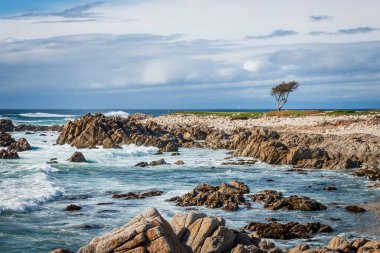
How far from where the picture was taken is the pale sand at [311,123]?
6948cm

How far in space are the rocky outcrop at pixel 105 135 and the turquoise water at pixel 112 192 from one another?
8.98 m

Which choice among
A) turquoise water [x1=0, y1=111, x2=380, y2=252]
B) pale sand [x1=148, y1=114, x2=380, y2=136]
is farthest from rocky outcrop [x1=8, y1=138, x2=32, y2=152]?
pale sand [x1=148, y1=114, x2=380, y2=136]

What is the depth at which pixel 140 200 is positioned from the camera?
32.3m

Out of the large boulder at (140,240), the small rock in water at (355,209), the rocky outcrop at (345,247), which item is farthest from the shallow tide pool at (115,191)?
the large boulder at (140,240)

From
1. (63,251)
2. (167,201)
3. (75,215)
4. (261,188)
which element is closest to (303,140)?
(261,188)

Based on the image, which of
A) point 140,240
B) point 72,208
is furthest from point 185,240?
point 72,208

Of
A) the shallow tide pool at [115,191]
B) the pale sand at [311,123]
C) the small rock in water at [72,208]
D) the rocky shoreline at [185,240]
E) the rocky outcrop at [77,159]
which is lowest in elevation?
the shallow tide pool at [115,191]

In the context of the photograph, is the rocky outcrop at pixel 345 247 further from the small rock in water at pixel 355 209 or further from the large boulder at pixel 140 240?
the small rock in water at pixel 355 209

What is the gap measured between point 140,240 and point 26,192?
874 inches

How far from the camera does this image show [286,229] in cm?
2342

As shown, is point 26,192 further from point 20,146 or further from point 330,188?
point 20,146

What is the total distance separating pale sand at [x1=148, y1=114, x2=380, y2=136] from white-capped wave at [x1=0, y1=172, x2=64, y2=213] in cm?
4102

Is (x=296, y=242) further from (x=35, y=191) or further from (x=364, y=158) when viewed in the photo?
(x=364, y=158)

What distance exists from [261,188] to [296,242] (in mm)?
14910
